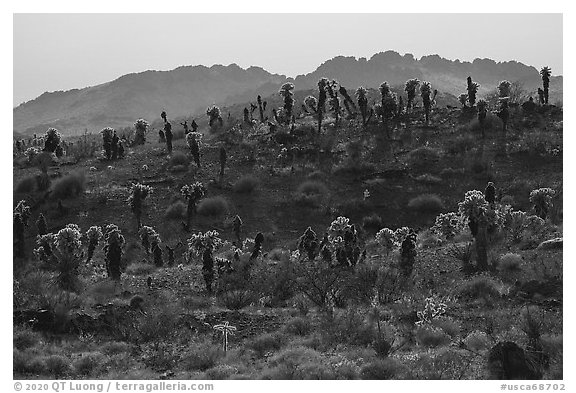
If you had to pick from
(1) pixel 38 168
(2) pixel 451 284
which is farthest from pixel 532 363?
(1) pixel 38 168

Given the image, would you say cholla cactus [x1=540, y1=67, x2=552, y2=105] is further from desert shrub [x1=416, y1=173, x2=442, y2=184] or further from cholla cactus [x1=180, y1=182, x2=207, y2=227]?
cholla cactus [x1=180, y1=182, x2=207, y2=227]

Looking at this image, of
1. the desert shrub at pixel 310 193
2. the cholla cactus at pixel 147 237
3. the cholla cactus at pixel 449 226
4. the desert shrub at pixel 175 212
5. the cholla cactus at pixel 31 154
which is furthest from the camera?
the cholla cactus at pixel 31 154

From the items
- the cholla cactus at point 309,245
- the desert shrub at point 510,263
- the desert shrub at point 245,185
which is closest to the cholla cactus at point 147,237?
the cholla cactus at point 309,245

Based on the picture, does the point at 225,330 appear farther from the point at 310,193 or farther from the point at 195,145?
the point at 195,145

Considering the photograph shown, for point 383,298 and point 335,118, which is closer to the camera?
point 383,298

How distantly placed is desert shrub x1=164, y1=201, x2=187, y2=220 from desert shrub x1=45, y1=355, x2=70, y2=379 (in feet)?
108

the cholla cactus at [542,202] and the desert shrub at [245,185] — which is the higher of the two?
the desert shrub at [245,185]

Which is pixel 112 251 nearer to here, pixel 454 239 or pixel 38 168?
pixel 454 239

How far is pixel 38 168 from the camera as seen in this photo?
63375 millimetres

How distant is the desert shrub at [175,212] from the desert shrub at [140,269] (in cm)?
1285

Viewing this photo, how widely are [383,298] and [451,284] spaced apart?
4.34 metres

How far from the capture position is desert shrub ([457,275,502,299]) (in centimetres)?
2356

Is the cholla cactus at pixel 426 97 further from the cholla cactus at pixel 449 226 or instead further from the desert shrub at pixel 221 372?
the desert shrub at pixel 221 372

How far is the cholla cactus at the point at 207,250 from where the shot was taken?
2877 centimetres
